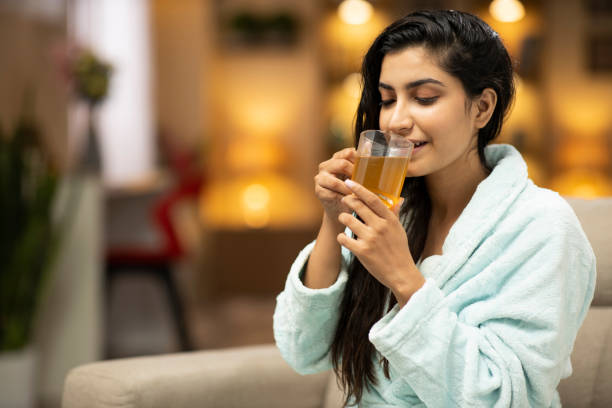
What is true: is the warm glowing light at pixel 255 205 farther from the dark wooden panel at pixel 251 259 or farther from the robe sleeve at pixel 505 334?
the robe sleeve at pixel 505 334

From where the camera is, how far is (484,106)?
4.07ft

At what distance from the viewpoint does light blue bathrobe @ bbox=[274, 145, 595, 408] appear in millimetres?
1085

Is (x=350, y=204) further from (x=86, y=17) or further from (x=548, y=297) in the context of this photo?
(x=86, y=17)

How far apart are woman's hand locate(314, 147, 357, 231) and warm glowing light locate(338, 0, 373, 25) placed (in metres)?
5.05

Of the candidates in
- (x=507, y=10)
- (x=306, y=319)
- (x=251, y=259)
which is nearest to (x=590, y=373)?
Answer: (x=306, y=319)

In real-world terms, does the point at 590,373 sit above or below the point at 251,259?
above

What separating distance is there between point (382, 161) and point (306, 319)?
38cm

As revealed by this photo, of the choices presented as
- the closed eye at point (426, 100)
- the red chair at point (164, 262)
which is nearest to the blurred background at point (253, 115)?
the red chair at point (164, 262)

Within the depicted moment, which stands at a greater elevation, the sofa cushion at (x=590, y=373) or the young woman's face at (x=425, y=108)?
the young woman's face at (x=425, y=108)

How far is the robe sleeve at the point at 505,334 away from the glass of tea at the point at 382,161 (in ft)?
0.51

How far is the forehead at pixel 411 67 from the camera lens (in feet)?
3.86

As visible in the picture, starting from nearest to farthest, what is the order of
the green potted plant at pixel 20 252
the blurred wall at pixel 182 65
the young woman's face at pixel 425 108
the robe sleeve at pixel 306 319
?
the young woman's face at pixel 425 108, the robe sleeve at pixel 306 319, the green potted plant at pixel 20 252, the blurred wall at pixel 182 65

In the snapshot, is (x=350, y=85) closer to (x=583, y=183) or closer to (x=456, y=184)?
(x=583, y=183)

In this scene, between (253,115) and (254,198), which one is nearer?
(254,198)
